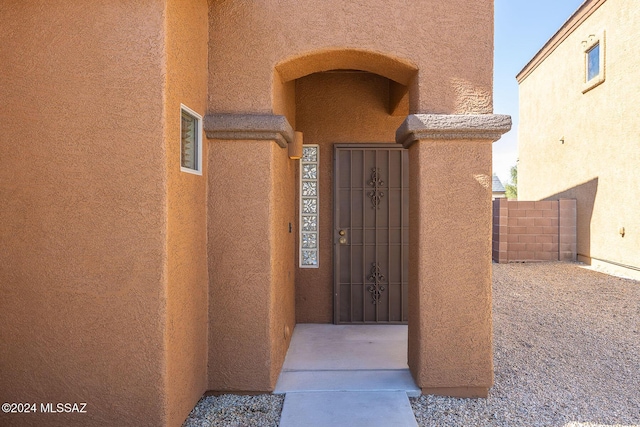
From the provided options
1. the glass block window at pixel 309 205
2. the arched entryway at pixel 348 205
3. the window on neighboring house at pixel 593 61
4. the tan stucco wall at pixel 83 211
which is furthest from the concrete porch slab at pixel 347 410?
the window on neighboring house at pixel 593 61

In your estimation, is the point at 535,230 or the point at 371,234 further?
the point at 535,230

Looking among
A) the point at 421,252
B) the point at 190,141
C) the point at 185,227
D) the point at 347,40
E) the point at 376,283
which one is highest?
the point at 347,40

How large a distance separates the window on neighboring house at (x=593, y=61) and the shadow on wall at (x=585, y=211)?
272 cm

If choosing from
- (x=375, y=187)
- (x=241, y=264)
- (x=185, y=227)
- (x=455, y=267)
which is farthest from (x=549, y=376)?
(x=185, y=227)

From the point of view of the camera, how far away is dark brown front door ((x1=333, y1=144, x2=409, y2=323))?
5.71 meters

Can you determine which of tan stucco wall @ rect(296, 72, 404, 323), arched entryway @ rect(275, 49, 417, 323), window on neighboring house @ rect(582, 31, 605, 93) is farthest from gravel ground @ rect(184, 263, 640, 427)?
window on neighboring house @ rect(582, 31, 605, 93)

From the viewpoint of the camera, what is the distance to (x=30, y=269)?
288cm

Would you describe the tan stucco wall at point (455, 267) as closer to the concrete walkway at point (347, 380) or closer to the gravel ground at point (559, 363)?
the gravel ground at point (559, 363)

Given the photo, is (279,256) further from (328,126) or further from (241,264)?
(328,126)

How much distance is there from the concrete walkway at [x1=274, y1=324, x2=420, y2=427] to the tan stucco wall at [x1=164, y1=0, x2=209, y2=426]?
2.75 ft

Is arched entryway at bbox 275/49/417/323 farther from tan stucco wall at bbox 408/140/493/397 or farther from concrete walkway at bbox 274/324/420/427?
tan stucco wall at bbox 408/140/493/397

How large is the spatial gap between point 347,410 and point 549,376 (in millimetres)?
2330

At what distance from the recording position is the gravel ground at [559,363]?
11.2 ft

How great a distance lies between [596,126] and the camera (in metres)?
11.2
